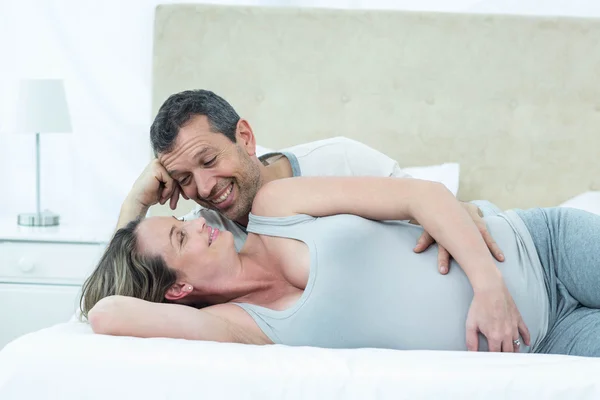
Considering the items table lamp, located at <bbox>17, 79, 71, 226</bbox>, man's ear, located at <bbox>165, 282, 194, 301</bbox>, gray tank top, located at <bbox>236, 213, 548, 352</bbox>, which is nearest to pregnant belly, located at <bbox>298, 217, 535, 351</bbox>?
gray tank top, located at <bbox>236, 213, 548, 352</bbox>

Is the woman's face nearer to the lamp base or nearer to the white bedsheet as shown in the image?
the white bedsheet

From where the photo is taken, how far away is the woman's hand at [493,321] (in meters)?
1.58

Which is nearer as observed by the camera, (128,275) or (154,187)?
(128,275)

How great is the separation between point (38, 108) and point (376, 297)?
200 centimetres

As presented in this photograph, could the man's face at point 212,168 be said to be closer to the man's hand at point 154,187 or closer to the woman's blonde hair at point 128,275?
the man's hand at point 154,187

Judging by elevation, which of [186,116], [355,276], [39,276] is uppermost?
[186,116]

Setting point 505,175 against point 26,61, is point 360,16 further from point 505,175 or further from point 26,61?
point 26,61

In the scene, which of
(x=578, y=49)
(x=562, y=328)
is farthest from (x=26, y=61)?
(x=562, y=328)

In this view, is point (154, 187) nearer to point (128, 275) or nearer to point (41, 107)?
point (128, 275)

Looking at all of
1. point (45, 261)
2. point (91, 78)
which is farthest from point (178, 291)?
point (91, 78)

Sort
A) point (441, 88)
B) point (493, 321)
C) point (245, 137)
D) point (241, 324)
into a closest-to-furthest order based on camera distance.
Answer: point (493, 321) < point (241, 324) < point (245, 137) < point (441, 88)

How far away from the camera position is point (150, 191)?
7.33 ft

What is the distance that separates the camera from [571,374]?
4.39ft

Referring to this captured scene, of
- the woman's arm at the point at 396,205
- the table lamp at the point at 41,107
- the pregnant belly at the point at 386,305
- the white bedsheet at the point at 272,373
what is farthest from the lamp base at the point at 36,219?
the pregnant belly at the point at 386,305
